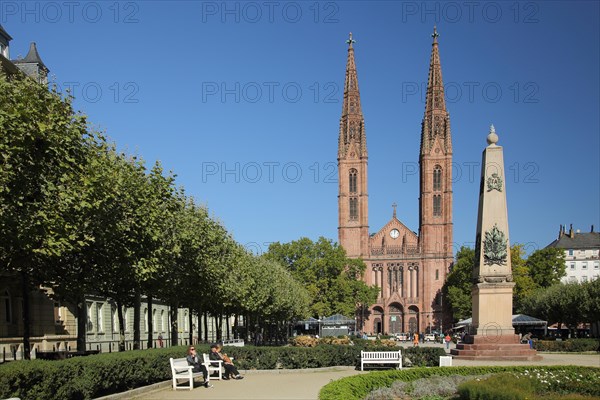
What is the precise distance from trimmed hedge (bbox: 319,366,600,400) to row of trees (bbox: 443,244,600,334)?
40780mm

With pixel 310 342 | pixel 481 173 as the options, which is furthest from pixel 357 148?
pixel 481 173

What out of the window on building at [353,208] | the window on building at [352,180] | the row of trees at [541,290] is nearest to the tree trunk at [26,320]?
the row of trees at [541,290]

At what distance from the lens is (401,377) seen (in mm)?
20844

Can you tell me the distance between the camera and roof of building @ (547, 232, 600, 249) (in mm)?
133000

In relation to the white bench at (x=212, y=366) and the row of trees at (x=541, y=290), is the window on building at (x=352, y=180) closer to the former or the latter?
the row of trees at (x=541, y=290)

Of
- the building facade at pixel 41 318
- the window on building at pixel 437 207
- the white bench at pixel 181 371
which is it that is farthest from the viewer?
the window on building at pixel 437 207

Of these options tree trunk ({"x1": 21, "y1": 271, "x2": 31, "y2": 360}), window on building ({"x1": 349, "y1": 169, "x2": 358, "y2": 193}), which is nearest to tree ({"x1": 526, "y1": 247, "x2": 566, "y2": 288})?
window on building ({"x1": 349, "y1": 169, "x2": 358, "y2": 193})

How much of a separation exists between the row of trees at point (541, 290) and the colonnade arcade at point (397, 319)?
6.89m

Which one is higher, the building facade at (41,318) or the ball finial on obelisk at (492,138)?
the ball finial on obelisk at (492,138)

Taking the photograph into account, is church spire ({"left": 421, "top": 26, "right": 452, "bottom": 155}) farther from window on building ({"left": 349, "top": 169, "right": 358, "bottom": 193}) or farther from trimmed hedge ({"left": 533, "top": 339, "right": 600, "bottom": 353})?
trimmed hedge ({"left": 533, "top": 339, "right": 600, "bottom": 353})

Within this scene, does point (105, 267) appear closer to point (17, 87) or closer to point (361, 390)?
point (17, 87)

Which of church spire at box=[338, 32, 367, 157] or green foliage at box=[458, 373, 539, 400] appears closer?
green foliage at box=[458, 373, 539, 400]

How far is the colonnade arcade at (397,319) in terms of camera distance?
12325 cm

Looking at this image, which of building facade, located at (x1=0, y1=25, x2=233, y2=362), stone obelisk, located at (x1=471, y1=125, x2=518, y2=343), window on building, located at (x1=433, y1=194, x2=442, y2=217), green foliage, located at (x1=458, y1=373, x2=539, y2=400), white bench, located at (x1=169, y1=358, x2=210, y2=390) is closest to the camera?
green foliage, located at (x1=458, y1=373, x2=539, y2=400)
